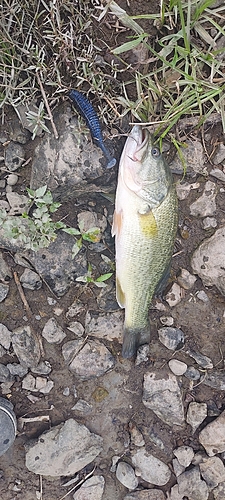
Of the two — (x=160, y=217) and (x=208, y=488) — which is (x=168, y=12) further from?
(x=208, y=488)

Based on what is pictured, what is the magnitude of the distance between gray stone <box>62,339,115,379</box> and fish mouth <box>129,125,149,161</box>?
152cm

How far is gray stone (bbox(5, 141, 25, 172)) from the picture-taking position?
11.8 feet

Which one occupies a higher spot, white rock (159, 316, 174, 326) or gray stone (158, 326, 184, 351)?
white rock (159, 316, 174, 326)

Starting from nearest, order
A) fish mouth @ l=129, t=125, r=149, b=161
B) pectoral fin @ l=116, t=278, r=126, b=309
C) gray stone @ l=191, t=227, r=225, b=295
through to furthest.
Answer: fish mouth @ l=129, t=125, r=149, b=161 → pectoral fin @ l=116, t=278, r=126, b=309 → gray stone @ l=191, t=227, r=225, b=295

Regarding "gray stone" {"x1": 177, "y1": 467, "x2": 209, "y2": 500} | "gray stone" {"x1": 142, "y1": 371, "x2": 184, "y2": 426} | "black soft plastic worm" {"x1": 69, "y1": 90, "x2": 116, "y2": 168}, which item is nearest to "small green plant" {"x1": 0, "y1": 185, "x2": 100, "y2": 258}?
"black soft plastic worm" {"x1": 69, "y1": 90, "x2": 116, "y2": 168}

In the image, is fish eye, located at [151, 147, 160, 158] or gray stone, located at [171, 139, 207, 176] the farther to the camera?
gray stone, located at [171, 139, 207, 176]

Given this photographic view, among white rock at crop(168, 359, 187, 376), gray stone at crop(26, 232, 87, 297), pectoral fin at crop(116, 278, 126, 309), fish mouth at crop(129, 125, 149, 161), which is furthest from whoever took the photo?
white rock at crop(168, 359, 187, 376)

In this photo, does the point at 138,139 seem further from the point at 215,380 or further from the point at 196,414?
the point at 196,414

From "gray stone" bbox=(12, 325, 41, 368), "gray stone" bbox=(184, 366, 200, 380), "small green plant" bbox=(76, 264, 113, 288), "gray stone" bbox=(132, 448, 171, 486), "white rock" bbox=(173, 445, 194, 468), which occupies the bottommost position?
"gray stone" bbox=(132, 448, 171, 486)

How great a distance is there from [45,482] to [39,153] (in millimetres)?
2560

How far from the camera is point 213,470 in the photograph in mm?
3850

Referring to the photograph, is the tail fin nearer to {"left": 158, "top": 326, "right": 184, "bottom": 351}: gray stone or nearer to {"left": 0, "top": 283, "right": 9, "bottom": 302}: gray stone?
{"left": 158, "top": 326, "right": 184, "bottom": 351}: gray stone

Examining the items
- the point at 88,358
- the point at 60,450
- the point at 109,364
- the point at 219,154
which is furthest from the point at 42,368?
the point at 219,154

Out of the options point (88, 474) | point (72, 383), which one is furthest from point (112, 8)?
point (88, 474)
